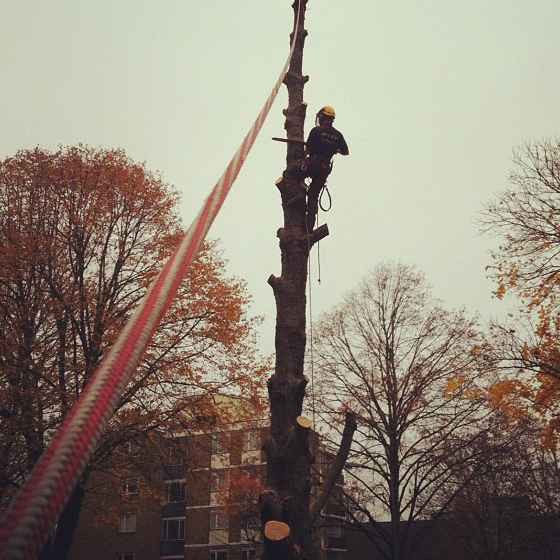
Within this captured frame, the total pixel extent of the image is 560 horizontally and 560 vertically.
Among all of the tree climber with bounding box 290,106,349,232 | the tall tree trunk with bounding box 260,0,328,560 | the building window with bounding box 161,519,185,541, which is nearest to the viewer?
the tall tree trunk with bounding box 260,0,328,560

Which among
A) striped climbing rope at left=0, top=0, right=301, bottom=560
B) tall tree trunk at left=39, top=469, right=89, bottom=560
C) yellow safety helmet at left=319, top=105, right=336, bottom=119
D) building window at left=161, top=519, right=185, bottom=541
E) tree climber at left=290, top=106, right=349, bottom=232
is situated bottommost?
building window at left=161, top=519, right=185, bottom=541

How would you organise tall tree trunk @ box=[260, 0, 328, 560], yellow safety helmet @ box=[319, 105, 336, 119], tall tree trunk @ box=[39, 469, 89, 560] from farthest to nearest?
tall tree trunk @ box=[39, 469, 89, 560], yellow safety helmet @ box=[319, 105, 336, 119], tall tree trunk @ box=[260, 0, 328, 560]

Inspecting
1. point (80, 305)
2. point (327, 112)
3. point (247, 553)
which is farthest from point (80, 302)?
point (247, 553)

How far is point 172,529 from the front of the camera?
111ft

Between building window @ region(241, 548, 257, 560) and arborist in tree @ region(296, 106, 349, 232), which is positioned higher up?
arborist in tree @ region(296, 106, 349, 232)

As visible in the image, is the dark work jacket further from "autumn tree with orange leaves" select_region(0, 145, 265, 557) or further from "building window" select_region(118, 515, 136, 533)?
"building window" select_region(118, 515, 136, 533)

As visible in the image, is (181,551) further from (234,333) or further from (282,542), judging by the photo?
(282,542)

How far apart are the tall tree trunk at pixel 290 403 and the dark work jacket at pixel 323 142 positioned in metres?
0.19

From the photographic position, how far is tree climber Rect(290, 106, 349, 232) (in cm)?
544

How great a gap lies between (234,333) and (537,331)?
276 inches

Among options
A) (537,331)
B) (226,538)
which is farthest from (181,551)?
(537,331)

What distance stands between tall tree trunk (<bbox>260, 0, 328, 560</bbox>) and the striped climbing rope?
2.51 m

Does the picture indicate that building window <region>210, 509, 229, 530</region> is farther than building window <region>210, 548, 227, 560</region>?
Yes

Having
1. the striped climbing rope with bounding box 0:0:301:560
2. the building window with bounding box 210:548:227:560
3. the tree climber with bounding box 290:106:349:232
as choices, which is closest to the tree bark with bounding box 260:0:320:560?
the tree climber with bounding box 290:106:349:232
